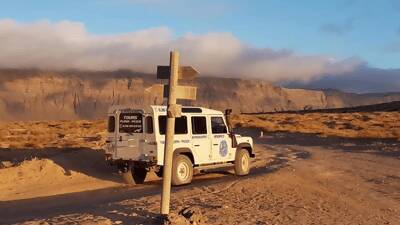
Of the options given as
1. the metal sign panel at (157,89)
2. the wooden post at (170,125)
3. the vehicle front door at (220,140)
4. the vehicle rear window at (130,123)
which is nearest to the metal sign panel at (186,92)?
the wooden post at (170,125)

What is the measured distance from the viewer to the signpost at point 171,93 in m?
10.7

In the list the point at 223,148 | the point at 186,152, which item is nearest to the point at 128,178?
the point at 186,152

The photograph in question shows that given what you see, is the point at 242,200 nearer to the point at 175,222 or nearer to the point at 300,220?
the point at 300,220

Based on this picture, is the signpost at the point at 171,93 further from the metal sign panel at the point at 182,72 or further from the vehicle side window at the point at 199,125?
the vehicle side window at the point at 199,125

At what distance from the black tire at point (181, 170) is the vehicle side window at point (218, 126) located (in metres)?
1.64

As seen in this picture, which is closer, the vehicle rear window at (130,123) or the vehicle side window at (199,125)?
the vehicle rear window at (130,123)

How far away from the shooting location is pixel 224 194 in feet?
47.9

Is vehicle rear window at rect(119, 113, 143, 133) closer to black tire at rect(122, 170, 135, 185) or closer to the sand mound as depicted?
black tire at rect(122, 170, 135, 185)

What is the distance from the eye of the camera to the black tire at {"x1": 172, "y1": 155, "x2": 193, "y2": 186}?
17.5 m

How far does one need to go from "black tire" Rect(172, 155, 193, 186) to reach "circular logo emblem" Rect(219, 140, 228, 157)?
5.46ft

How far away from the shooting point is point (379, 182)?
17.4 m

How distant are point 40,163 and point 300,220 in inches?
471

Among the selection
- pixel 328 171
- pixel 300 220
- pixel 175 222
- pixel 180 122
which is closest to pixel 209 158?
pixel 180 122

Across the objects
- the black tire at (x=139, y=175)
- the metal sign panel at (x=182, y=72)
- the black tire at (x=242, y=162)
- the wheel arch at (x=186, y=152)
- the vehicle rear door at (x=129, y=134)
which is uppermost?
the metal sign panel at (x=182, y=72)
